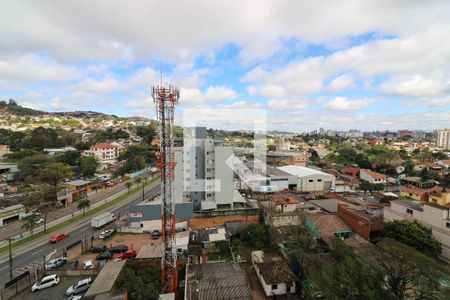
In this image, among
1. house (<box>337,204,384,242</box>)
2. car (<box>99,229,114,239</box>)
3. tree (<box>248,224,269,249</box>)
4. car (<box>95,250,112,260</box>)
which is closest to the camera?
car (<box>95,250,112,260</box>)

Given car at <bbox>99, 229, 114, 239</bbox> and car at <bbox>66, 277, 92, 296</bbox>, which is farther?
car at <bbox>99, 229, 114, 239</bbox>

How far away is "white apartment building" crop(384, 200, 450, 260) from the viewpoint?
448 inches

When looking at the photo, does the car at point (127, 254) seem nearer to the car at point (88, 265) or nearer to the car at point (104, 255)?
the car at point (104, 255)

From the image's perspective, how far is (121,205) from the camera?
20.1m

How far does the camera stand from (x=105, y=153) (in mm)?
40281

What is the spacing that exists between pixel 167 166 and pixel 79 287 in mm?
6228

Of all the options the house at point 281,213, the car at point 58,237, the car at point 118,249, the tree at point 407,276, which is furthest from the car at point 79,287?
the tree at point 407,276

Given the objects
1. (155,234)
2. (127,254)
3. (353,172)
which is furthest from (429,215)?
(353,172)

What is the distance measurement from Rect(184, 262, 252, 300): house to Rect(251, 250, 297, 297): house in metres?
1.01

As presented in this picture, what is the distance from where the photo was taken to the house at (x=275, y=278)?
936cm

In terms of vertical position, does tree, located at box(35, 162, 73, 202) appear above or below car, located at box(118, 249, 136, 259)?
above

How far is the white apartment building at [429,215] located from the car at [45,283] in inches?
712

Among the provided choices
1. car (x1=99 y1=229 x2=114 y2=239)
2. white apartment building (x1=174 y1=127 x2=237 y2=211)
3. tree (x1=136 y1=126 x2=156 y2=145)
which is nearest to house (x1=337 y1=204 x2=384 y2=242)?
white apartment building (x1=174 y1=127 x2=237 y2=211)

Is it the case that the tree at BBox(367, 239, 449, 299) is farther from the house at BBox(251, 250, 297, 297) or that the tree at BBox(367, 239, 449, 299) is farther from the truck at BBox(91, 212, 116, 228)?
the truck at BBox(91, 212, 116, 228)
